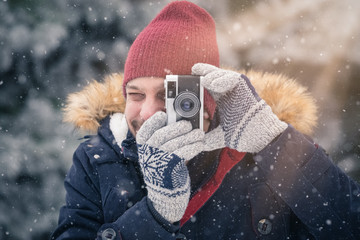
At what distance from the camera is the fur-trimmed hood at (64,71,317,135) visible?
1.35 m

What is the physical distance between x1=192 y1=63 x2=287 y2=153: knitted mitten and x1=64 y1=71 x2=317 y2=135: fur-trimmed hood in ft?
1.07

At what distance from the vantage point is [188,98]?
1022 millimetres

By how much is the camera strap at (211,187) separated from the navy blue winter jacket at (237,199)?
0.03m

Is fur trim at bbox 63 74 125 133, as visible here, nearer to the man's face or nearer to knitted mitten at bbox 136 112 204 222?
the man's face

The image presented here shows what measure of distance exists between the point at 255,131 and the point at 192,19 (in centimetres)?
68

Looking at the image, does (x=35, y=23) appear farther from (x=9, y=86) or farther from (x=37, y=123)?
(x=37, y=123)

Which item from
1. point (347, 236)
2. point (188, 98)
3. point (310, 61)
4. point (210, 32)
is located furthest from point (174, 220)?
point (310, 61)

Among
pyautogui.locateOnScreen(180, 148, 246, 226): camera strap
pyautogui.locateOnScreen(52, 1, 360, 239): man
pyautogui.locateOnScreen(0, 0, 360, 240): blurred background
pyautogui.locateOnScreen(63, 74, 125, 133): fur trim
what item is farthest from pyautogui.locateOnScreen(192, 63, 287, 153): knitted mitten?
pyautogui.locateOnScreen(0, 0, 360, 240): blurred background

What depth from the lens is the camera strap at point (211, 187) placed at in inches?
45.0

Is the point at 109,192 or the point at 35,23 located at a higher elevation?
the point at 35,23

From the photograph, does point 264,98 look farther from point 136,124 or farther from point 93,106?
point 93,106

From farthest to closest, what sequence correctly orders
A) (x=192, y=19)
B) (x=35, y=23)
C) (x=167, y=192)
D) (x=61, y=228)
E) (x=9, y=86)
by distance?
(x=9, y=86) < (x=35, y=23) < (x=192, y=19) < (x=61, y=228) < (x=167, y=192)

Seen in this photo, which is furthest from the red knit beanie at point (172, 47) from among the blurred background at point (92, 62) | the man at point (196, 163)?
the blurred background at point (92, 62)

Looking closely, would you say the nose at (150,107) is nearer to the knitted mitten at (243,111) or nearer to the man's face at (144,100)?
the man's face at (144,100)
